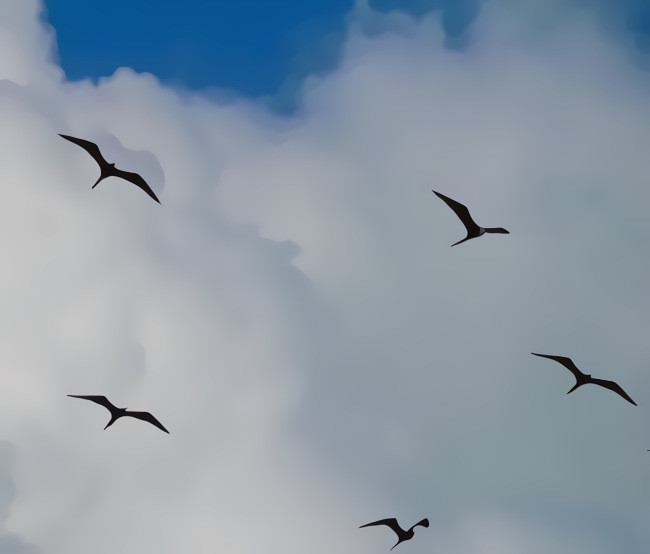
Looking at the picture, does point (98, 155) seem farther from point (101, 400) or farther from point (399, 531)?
point (399, 531)

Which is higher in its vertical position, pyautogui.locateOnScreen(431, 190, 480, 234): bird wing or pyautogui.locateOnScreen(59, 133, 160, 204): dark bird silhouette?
pyautogui.locateOnScreen(431, 190, 480, 234): bird wing

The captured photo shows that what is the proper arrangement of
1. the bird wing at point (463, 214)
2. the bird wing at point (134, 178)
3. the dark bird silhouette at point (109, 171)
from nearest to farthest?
the bird wing at point (463, 214)
the dark bird silhouette at point (109, 171)
the bird wing at point (134, 178)

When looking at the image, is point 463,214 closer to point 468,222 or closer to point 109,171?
point 468,222

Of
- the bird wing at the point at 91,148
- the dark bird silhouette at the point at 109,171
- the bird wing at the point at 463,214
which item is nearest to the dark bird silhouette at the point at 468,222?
the bird wing at the point at 463,214

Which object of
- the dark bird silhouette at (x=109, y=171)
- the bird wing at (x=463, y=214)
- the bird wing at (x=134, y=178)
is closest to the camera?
Answer: the bird wing at (x=463, y=214)

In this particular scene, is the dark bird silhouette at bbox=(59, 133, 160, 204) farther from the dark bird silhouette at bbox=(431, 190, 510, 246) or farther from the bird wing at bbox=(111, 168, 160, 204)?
the dark bird silhouette at bbox=(431, 190, 510, 246)

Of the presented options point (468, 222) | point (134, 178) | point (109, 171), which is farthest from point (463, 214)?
point (109, 171)

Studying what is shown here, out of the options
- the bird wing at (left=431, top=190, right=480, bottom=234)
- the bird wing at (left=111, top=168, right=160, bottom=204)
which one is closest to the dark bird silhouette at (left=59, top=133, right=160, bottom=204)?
the bird wing at (left=111, top=168, right=160, bottom=204)

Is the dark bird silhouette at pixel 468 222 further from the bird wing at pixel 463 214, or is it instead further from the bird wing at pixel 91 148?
the bird wing at pixel 91 148

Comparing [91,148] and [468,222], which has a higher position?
[468,222]

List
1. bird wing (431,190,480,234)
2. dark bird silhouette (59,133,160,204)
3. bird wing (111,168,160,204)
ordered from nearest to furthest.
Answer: bird wing (431,190,480,234) < dark bird silhouette (59,133,160,204) < bird wing (111,168,160,204)

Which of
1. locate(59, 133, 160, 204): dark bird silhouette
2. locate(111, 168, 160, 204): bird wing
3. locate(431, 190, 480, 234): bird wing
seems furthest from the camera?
locate(111, 168, 160, 204): bird wing

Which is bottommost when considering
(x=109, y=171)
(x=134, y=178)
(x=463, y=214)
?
(x=134, y=178)

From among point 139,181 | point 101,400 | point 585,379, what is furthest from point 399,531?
point 139,181
